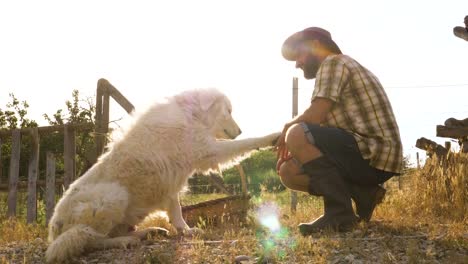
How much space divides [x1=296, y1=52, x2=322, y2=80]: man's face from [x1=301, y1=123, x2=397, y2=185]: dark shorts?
0.67 m

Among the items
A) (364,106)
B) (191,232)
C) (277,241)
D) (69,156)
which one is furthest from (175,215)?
(69,156)

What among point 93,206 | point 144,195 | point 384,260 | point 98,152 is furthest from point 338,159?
point 98,152

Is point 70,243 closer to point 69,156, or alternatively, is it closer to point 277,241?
point 277,241

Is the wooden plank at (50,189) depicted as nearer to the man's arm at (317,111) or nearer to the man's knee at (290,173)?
the man's knee at (290,173)

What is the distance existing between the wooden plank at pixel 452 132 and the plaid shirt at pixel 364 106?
12.0 ft

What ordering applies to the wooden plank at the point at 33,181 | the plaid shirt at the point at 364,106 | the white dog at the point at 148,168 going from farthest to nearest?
1. the wooden plank at the point at 33,181
2. the white dog at the point at 148,168
3. the plaid shirt at the point at 364,106

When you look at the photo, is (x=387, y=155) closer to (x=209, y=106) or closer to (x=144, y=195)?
(x=209, y=106)

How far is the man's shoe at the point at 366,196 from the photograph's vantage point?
4.88 metres

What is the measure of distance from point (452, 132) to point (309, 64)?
13.1 feet

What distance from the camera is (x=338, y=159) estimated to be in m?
4.56

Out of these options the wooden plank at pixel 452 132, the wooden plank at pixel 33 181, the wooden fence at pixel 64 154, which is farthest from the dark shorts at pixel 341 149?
the wooden plank at pixel 33 181

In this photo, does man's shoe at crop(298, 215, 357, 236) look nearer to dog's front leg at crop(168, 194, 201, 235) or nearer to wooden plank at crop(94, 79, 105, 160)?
dog's front leg at crop(168, 194, 201, 235)

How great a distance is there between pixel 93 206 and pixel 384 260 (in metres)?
2.60

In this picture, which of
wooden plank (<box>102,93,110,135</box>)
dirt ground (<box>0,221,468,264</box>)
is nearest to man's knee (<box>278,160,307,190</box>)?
dirt ground (<box>0,221,468,264</box>)
